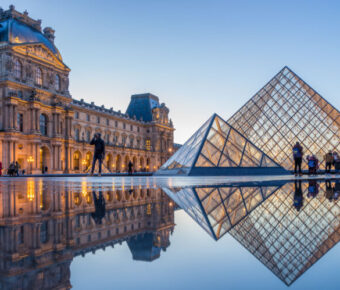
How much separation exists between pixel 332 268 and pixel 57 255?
1.11m

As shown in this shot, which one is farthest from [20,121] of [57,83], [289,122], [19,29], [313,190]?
[313,190]

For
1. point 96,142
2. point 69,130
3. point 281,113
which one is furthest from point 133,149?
point 96,142

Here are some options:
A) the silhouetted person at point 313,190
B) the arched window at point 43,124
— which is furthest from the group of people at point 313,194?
the arched window at point 43,124

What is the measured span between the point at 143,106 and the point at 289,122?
45.3 m

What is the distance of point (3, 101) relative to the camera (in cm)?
3719

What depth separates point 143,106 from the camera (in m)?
73.6

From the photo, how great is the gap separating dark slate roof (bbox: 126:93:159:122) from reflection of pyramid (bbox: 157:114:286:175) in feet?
170

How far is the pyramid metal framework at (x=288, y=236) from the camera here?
1.42 metres

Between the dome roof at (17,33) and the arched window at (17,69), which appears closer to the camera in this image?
the arched window at (17,69)

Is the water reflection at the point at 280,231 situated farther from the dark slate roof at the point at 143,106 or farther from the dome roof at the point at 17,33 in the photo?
the dark slate roof at the point at 143,106

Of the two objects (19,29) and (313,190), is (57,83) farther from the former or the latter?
(313,190)

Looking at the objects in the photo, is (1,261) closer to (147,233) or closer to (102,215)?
(147,233)

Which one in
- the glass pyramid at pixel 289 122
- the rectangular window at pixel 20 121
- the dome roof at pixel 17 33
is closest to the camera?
the glass pyramid at pixel 289 122

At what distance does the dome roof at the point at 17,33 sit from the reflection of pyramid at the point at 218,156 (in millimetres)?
28360
